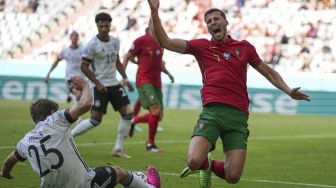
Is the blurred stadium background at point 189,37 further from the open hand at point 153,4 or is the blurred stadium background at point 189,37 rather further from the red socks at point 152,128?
the open hand at point 153,4

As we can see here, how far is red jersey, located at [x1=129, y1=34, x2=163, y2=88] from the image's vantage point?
16.6m

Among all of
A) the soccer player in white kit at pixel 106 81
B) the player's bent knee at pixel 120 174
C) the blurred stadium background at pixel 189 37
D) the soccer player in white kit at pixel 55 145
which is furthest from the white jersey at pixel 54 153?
the blurred stadium background at pixel 189 37

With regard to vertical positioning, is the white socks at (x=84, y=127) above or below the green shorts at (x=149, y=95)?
below

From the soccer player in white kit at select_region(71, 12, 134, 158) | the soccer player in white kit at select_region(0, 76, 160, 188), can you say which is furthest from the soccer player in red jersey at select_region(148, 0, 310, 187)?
the soccer player in white kit at select_region(71, 12, 134, 158)

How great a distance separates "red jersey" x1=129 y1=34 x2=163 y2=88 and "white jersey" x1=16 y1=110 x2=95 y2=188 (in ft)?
26.8

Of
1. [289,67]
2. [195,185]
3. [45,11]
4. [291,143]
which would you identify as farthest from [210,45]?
[45,11]

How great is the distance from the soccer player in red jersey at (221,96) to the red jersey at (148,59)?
6350 millimetres

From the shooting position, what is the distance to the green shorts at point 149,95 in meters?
16.2

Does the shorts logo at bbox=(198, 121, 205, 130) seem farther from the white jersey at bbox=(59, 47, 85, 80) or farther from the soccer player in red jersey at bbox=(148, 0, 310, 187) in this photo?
the white jersey at bbox=(59, 47, 85, 80)

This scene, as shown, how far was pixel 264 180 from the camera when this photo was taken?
12.4m

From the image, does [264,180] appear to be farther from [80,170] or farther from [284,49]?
[284,49]

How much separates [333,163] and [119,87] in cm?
387

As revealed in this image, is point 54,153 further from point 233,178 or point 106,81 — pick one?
point 106,81

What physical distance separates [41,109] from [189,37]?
1067 inches
